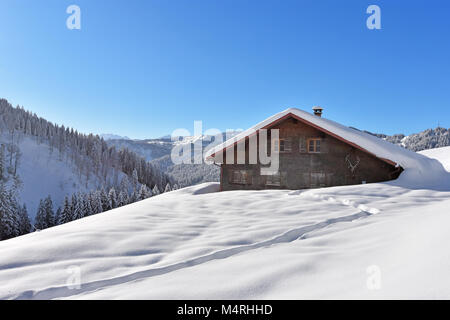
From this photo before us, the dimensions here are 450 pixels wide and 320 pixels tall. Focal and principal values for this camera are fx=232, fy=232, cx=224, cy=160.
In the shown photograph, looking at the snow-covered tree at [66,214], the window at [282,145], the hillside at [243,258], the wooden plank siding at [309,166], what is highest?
the window at [282,145]

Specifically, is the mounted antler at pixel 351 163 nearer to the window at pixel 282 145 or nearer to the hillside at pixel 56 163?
the window at pixel 282 145

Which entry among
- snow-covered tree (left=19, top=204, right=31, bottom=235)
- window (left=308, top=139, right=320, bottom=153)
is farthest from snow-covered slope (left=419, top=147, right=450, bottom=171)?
A: snow-covered tree (left=19, top=204, right=31, bottom=235)

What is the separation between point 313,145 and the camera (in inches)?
586

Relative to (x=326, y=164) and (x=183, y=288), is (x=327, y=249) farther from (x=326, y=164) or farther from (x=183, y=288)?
(x=326, y=164)

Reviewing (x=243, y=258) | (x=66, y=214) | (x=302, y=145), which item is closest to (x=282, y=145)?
(x=302, y=145)

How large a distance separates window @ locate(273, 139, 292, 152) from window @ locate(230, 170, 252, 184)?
99.1 inches

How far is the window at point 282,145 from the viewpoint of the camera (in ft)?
50.5

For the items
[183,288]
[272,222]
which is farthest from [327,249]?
[183,288]

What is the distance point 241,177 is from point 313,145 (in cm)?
521

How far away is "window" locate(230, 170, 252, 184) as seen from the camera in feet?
52.7

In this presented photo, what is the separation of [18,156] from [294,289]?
13337 cm

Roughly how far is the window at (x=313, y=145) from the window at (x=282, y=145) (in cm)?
124

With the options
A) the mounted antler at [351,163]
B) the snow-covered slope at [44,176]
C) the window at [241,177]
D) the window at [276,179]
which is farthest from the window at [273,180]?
the snow-covered slope at [44,176]

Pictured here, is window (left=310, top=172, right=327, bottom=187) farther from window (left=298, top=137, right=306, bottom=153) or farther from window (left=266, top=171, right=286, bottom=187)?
window (left=266, top=171, right=286, bottom=187)
